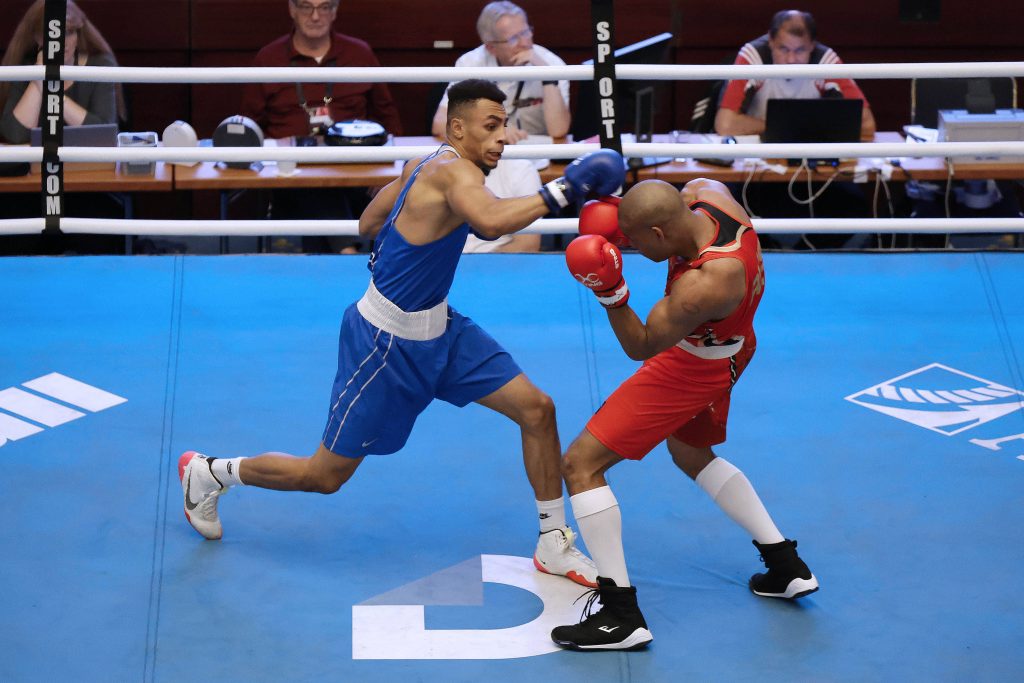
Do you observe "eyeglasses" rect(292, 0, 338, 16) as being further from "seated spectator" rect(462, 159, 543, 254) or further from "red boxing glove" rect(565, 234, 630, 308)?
"red boxing glove" rect(565, 234, 630, 308)

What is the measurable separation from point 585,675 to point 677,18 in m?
4.98

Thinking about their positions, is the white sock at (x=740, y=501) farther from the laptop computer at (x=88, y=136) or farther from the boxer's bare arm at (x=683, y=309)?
the laptop computer at (x=88, y=136)

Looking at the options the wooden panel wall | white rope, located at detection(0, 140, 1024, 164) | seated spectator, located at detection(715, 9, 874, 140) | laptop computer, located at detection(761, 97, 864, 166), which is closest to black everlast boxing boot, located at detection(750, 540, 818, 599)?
white rope, located at detection(0, 140, 1024, 164)

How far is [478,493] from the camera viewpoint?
Answer: 13.3ft

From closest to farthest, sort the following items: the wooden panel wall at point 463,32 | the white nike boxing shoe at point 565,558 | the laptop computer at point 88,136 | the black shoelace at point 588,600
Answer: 1. the black shoelace at point 588,600
2. the white nike boxing shoe at point 565,558
3. the laptop computer at point 88,136
4. the wooden panel wall at point 463,32

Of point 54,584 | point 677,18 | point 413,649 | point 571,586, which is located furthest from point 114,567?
point 677,18

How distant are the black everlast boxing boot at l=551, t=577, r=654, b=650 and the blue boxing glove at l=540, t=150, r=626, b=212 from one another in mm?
978

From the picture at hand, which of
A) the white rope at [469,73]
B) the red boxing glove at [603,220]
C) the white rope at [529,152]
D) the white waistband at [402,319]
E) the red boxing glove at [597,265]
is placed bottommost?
the white waistband at [402,319]

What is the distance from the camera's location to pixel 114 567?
3.63 meters

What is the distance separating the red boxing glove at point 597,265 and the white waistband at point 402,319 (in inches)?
21.5

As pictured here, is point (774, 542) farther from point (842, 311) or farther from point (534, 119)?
point (534, 119)

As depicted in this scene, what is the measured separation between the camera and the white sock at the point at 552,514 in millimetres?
3643

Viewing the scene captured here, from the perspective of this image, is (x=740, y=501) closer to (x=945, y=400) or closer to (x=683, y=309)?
(x=683, y=309)

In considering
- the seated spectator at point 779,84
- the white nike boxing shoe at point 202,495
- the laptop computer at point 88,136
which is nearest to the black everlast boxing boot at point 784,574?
the white nike boxing shoe at point 202,495
